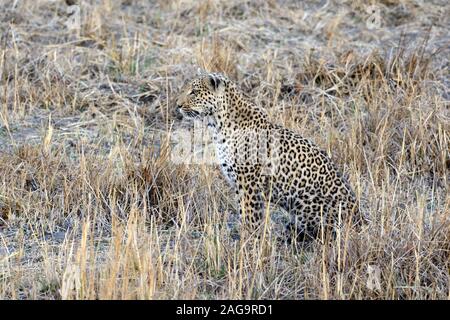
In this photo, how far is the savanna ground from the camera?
232 inches

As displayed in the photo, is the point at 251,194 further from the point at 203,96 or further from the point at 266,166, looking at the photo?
the point at 203,96

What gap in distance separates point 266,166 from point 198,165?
103 centimetres

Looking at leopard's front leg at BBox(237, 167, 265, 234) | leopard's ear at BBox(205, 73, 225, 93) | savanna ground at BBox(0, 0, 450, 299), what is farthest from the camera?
leopard's ear at BBox(205, 73, 225, 93)

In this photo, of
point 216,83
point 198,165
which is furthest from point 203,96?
point 198,165

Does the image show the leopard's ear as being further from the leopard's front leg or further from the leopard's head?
the leopard's front leg

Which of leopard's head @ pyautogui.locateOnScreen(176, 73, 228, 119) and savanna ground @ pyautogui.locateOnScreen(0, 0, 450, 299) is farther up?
leopard's head @ pyautogui.locateOnScreen(176, 73, 228, 119)

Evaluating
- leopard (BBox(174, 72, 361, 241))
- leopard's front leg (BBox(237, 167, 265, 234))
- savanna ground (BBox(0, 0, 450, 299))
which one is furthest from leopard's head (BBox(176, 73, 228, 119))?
leopard's front leg (BBox(237, 167, 265, 234))

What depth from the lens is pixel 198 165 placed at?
25.7 ft

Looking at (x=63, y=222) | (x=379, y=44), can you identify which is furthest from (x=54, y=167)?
(x=379, y=44)

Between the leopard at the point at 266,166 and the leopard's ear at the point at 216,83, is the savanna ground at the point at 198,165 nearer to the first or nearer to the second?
the leopard at the point at 266,166

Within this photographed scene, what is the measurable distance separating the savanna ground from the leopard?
0.22m

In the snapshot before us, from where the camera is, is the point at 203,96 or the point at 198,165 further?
the point at 198,165

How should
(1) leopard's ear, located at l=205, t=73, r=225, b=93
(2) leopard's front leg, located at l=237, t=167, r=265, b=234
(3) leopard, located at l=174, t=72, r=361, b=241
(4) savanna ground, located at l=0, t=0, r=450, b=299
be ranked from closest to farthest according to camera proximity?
(4) savanna ground, located at l=0, t=0, r=450, b=299
(3) leopard, located at l=174, t=72, r=361, b=241
(2) leopard's front leg, located at l=237, t=167, r=265, b=234
(1) leopard's ear, located at l=205, t=73, r=225, b=93

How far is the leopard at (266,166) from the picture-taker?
22.3 feet
